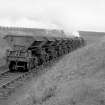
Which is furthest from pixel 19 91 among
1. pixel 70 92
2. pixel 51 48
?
pixel 51 48

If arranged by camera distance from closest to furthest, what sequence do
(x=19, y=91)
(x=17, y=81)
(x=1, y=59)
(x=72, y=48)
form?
(x=19, y=91), (x=17, y=81), (x=1, y=59), (x=72, y=48)

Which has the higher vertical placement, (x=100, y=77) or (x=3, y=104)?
(x=100, y=77)

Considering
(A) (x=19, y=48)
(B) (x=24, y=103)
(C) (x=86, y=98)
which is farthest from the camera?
(A) (x=19, y=48)

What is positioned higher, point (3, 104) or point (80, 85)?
point (80, 85)

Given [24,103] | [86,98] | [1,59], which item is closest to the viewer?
[86,98]

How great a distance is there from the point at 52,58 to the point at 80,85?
14.9 m

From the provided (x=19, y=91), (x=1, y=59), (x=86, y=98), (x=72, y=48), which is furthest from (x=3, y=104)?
(x=72, y=48)

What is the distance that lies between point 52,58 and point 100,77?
A: 14214 millimetres

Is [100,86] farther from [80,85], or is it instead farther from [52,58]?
[52,58]

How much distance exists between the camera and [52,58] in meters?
23.3

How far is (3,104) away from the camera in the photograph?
31.9 ft

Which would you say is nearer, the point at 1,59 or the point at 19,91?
the point at 19,91

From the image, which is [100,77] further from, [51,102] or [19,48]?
[19,48]

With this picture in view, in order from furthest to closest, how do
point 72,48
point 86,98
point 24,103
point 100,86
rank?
point 72,48 < point 24,103 < point 100,86 < point 86,98
